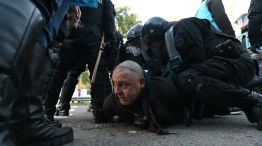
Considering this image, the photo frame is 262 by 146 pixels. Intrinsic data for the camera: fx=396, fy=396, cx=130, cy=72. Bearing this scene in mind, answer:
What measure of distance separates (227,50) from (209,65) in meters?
0.26

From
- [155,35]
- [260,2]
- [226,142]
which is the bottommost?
[226,142]

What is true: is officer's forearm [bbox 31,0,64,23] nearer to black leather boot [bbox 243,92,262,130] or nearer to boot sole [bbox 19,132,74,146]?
boot sole [bbox 19,132,74,146]

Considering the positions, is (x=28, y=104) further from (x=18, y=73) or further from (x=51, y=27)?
(x=18, y=73)

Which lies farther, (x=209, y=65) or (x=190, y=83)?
(x=209, y=65)

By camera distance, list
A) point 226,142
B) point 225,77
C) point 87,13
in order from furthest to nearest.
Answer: point 87,13 → point 225,77 → point 226,142

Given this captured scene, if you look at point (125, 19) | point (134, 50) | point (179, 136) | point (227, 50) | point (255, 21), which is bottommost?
point (179, 136)

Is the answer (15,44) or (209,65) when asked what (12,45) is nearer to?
(15,44)

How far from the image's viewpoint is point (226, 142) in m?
2.39

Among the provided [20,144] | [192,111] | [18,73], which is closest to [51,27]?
[20,144]

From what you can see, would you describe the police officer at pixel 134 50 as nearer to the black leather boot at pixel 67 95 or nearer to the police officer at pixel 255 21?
the black leather boot at pixel 67 95

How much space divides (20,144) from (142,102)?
1270 millimetres

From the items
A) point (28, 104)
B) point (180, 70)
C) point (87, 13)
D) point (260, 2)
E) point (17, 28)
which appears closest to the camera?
point (17, 28)

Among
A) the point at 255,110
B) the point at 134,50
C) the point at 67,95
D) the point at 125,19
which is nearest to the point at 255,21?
the point at 134,50

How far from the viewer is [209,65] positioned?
334 cm
